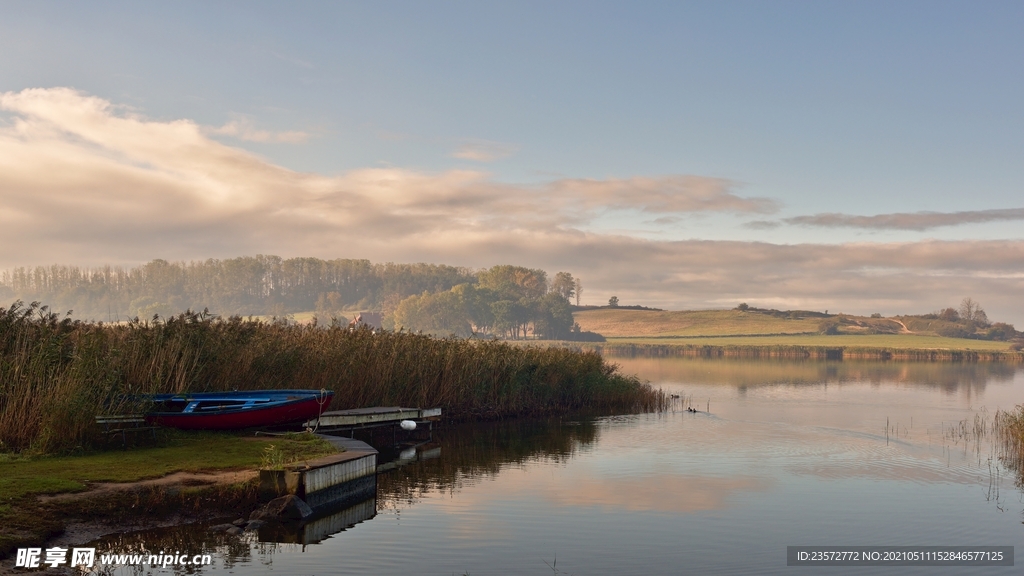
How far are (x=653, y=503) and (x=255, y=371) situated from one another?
13.2m

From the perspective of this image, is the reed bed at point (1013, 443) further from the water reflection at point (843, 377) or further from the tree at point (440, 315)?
the tree at point (440, 315)

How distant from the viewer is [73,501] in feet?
44.1

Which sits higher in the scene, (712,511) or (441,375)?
(441,375)

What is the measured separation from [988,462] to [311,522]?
2142 cm

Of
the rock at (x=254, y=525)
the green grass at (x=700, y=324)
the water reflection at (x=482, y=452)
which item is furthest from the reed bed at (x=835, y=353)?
the rock at (x=254, y=525)

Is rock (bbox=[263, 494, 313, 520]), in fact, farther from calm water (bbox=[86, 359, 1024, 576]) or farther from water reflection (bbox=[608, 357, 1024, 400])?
water reflection (bbox=[608, 357, 1024, 400])

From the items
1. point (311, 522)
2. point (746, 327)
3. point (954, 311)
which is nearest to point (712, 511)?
point (311, 522)

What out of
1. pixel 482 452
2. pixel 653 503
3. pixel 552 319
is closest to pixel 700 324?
pixel 552 319

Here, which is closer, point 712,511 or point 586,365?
point 712,511

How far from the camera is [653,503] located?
60.8 feet

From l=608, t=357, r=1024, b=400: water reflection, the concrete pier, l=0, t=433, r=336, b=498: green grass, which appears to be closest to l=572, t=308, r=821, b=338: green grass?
l=608, t=357, r=1024, b=400: water reflection

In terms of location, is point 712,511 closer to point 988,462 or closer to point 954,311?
point 988,462

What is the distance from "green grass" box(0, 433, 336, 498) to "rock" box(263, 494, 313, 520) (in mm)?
2192

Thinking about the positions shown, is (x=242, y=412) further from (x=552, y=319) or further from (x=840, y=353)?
(x=552, y=319)
